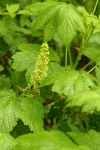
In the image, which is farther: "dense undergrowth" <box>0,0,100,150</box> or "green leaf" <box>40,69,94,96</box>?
"green leaf" <box>40,69,94,96</box>

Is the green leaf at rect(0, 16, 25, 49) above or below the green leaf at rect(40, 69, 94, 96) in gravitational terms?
above

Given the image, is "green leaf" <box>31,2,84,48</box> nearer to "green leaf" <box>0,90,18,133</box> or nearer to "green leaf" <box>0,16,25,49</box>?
"green leaf" <box>0,90,18,133</box>

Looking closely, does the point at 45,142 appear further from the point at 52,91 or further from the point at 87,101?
the point at 52,91

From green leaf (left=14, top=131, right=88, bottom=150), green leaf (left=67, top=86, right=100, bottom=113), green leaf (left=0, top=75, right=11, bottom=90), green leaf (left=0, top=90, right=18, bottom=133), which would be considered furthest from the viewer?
green leaf (left=0, top=75, right=11, bottom=90)

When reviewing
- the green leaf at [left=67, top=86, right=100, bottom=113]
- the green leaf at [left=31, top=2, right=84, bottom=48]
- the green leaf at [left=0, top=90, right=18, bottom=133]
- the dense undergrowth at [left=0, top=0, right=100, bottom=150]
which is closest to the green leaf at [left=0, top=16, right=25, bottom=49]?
the dense undergrowth at [left=0, top=0, right=100, bottom=150]

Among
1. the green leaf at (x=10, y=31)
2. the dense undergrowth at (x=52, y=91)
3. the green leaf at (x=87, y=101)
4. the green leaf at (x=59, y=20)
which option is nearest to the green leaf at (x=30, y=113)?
the dense undergrowth at (x=52, y=91)

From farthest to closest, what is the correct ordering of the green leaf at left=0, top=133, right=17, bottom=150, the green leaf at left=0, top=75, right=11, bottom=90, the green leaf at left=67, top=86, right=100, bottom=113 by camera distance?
1. the green leaf at left=0, top=75, right=11, bottom=90
2. the green leaf at left=0, top=133, right=17, bottom=150
3. the green leaf at left=67, top=86, right=100, bottom=113

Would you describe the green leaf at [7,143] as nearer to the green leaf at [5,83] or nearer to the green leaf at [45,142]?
the green leaf at [45,142]
